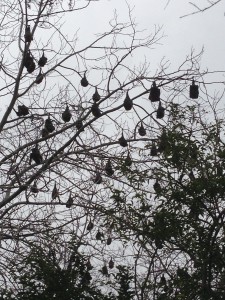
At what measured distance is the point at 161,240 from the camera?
22.5 feet

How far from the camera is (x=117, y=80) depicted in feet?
27.3

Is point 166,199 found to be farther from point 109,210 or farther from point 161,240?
point 109,210

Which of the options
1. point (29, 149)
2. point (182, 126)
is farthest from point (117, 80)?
point (29, 149)

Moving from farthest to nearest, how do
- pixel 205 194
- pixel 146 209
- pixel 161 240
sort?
1. pixel 146 209
2. pixel 161 240
3. pixel 205 194

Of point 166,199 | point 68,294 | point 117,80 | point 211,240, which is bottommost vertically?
point 68,294

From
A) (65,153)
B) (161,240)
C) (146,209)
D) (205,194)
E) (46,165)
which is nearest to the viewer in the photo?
(205,194)

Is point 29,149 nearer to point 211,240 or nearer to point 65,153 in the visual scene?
point 65,153

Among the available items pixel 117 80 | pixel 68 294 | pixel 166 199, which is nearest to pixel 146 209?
Result: pixel 166 199

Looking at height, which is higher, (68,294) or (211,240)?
(211,240)

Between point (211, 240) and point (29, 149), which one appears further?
point (29, 149)

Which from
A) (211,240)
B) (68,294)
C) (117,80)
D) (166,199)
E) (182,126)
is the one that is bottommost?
(68,294)

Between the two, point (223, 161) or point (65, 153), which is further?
point (65, 153)

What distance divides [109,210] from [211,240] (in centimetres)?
167

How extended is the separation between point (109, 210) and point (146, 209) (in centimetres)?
58
